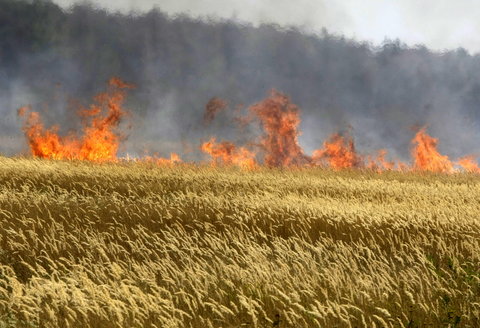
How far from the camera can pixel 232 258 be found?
7.69 meters

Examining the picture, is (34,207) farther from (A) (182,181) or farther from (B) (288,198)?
(A) (182,181)

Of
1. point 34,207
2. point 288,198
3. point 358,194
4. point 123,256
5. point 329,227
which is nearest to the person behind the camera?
point 123,256

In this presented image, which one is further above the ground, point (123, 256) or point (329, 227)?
point (329, 227)

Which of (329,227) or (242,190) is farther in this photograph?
(242,190)

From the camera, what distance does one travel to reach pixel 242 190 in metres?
16.7

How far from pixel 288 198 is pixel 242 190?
3.28m

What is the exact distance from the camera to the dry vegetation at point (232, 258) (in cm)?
512

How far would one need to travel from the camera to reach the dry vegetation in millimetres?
5125

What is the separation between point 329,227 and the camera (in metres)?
9.91

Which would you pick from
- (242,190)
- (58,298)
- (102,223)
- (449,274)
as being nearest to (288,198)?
(242,190)

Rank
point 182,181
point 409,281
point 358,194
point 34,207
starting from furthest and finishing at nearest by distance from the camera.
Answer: point 182,181 < point 358,194 < point 34,207 < point 409,281

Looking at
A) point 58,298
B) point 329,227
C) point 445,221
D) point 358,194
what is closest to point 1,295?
point 58,298

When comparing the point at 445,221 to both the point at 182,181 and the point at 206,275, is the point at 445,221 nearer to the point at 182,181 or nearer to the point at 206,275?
the point at 206,275

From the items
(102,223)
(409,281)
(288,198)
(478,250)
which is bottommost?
(409,281)
